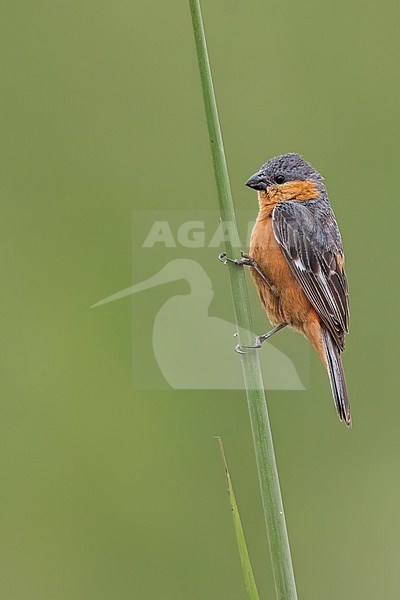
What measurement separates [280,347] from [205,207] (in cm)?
74

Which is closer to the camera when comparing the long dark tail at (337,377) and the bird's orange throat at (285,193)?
the long dark tail at (337,377)

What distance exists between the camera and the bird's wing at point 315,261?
114 inches

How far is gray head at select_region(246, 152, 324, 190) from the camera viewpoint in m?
3.11

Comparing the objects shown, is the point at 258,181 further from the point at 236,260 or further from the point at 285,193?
the point at 236,260

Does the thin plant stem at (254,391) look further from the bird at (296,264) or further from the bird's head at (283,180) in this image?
the bird's head at (283,180)

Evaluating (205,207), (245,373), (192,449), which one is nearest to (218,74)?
(205,207)

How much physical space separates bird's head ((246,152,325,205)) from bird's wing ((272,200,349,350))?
0.26 feet

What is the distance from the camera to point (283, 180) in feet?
10.3

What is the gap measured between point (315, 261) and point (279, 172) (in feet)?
1.31

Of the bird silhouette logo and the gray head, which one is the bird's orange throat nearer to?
the gray head

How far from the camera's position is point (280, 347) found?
3756 mm

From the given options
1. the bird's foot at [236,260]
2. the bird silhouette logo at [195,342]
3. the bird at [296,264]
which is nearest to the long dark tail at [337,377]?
the bird at [296,264]

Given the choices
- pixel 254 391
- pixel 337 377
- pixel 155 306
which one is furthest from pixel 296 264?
pixel 254 391

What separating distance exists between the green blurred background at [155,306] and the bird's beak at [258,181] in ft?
2.18
